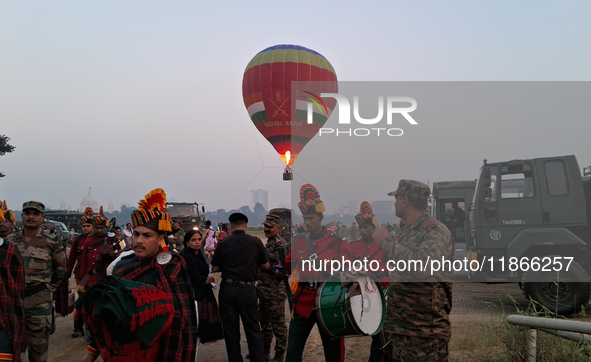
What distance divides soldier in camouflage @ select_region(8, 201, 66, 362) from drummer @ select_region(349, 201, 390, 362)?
357 centimetres

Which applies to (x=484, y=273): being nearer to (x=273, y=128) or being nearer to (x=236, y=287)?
(x=236, y=287)

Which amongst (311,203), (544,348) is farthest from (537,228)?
(311,203)

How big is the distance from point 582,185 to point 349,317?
732cm

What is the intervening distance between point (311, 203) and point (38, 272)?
3.26 metres

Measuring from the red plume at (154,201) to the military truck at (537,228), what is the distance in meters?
7.62

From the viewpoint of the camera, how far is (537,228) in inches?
369

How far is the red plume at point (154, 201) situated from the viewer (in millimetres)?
3615

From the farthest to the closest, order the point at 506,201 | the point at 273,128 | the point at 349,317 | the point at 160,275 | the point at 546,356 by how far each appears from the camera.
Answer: the point at 273,128 < the point at 506,201 < the point at 546,356 < the point at 349,317 < the point at 160,275

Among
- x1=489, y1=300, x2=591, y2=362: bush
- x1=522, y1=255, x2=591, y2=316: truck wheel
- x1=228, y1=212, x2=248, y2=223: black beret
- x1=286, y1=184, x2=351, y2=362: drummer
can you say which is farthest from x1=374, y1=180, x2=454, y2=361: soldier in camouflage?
x1=522, y1=255, x2=591, y2=316: truck wheel

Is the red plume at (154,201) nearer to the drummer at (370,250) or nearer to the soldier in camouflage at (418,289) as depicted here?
the soldier in camouflage at (418,289)

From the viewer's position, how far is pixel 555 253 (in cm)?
909

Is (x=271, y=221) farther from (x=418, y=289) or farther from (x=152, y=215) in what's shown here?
(x=152, y=215)

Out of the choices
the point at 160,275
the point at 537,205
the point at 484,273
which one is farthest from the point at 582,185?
the point at 160,275

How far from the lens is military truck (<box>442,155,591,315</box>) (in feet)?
29.2
